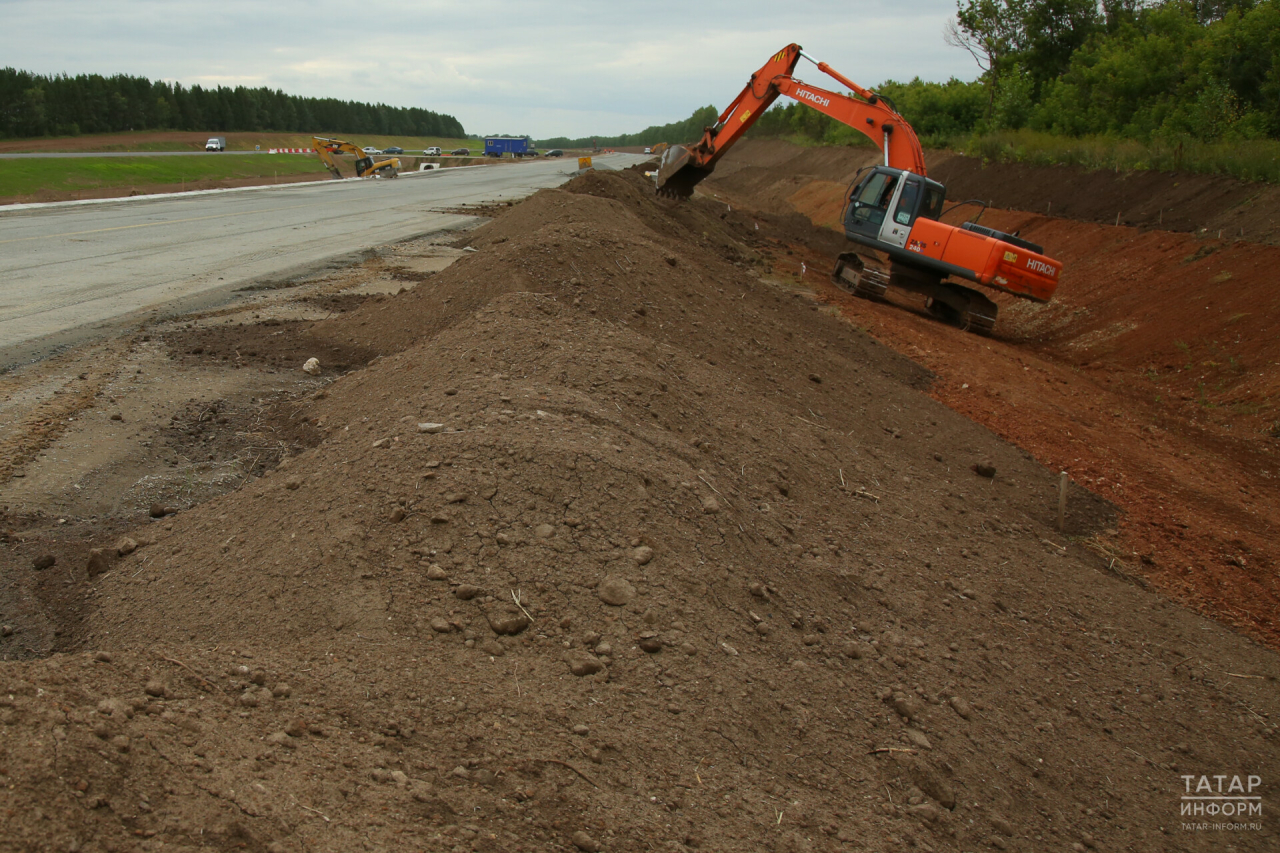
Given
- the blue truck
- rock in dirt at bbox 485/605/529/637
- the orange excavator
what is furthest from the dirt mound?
the blue truck

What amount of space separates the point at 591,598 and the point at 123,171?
41938 millimetres

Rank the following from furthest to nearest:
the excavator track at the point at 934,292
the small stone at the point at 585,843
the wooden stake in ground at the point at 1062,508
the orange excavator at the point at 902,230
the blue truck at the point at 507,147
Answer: the blue truck at the point at 507,147 < the excavator track at the point at 934,292 < the orange excavator at the point at 902,230 < the wooden stake in ground at the point at 1062,508 < the small stone at the point at 585,843

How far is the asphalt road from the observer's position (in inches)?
400

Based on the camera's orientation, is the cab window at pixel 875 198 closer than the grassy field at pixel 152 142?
Yes

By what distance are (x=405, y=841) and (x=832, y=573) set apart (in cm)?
294

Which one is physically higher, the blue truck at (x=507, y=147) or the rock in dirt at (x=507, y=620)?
the blue truck at (x=507, y=147)

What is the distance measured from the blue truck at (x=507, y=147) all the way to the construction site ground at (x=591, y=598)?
80.7 m

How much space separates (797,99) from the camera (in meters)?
17.4

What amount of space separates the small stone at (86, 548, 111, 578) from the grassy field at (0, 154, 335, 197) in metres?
30.7

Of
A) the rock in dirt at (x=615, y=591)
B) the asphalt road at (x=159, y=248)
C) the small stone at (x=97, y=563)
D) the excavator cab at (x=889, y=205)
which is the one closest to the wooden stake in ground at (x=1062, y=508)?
the rock in dirt at (x=615, y=591)

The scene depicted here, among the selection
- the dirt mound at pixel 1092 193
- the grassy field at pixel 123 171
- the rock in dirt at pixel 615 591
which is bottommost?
the rock in dirt at pixel 615 591

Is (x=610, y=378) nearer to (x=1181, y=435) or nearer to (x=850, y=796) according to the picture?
(x=850, y=796)

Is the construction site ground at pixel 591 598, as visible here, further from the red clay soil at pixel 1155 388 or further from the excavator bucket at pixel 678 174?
the excavator bucket at pixel 678 174

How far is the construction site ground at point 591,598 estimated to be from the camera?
267cm
